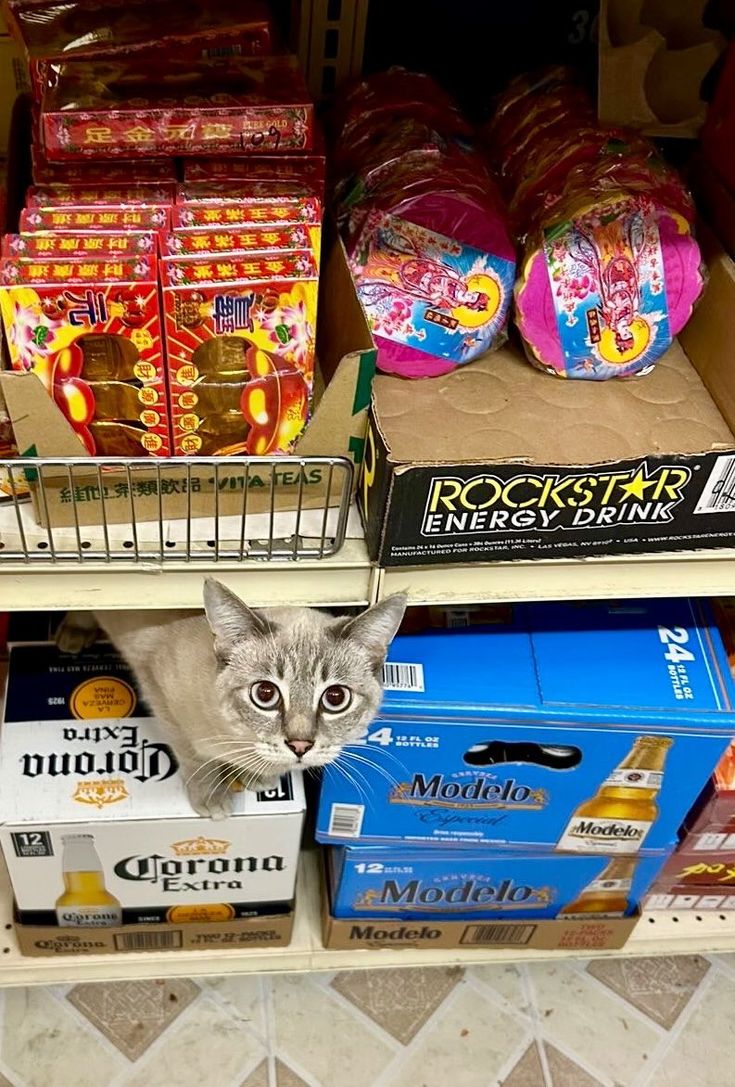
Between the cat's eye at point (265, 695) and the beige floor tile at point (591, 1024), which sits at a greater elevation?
the cat's eye at point (265, 695)

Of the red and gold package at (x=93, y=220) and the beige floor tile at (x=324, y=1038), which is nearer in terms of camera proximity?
the red and gold package at (x=93, y=220)

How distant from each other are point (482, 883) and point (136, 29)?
1.21m

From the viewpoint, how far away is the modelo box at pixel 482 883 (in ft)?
4.37

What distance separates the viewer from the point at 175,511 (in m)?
0.97

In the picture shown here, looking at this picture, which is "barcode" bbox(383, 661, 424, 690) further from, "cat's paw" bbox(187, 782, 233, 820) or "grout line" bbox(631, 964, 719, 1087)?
"grout line" bbox(631, 964, 719, 1087)

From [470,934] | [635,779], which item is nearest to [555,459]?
[635,779]

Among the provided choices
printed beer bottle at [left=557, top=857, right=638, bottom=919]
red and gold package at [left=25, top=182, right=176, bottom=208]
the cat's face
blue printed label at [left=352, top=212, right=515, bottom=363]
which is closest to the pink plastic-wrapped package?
blue printed label at [left=352, top=212, right=515, bottom=363]

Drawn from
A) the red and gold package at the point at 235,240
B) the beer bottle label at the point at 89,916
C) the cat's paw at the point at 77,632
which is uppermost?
the red and gold package at the point at 235,240

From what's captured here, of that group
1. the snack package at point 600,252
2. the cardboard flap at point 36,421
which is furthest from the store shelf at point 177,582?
the snack package at point 600,252

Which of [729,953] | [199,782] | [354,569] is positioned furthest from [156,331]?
[729,953]

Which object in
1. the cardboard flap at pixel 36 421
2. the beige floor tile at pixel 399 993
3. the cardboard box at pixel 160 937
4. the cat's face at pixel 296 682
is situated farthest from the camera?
the beige floor tile at pixel 399 993

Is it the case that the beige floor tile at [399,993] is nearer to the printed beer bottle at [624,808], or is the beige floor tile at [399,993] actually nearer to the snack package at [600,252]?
the printed beer bottle at [624,808]

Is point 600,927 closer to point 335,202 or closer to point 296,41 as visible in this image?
point 335,202

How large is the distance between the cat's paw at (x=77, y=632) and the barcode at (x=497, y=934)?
2.44ft
